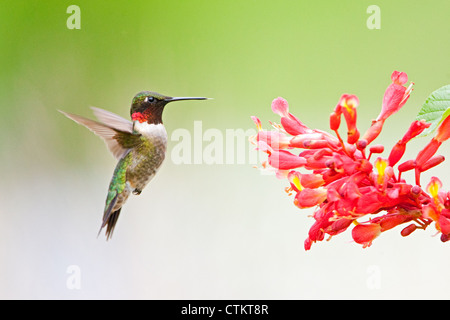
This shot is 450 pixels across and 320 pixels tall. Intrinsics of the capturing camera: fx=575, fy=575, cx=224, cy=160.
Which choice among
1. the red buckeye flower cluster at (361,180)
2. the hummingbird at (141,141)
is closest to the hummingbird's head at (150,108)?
the hummingbird at (141,141)

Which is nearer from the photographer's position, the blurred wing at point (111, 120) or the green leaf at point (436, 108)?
the green leaf at point (436, 108)

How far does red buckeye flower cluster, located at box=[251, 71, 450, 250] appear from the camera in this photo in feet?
1.44

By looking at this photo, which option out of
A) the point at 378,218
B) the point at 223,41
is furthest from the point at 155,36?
the point at 378,218

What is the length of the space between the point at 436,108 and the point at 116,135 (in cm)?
83

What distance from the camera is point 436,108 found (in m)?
0.47

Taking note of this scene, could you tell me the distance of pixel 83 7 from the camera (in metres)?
1.83

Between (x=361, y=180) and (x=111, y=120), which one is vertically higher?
(x=111, y=120)

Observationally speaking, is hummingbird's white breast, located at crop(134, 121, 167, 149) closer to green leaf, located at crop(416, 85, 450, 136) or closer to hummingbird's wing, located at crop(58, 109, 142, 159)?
hummingbird's wing, located at crop(58, 109, 142, 159)

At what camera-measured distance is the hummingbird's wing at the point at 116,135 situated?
3.73 ft

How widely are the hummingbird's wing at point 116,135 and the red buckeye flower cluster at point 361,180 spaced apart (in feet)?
2.21

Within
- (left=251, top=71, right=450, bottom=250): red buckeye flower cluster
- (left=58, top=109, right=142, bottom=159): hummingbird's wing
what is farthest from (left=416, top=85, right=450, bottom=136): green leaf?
(left=58, top=109, right=142, bottom=159): hummingbird's wing

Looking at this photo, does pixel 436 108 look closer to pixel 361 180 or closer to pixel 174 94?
pixel 361 180

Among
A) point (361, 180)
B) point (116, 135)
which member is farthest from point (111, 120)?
point (361, 180)

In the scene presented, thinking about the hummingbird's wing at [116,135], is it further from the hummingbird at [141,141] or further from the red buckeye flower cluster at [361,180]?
the red buckeye flower cluster at [361,180]
